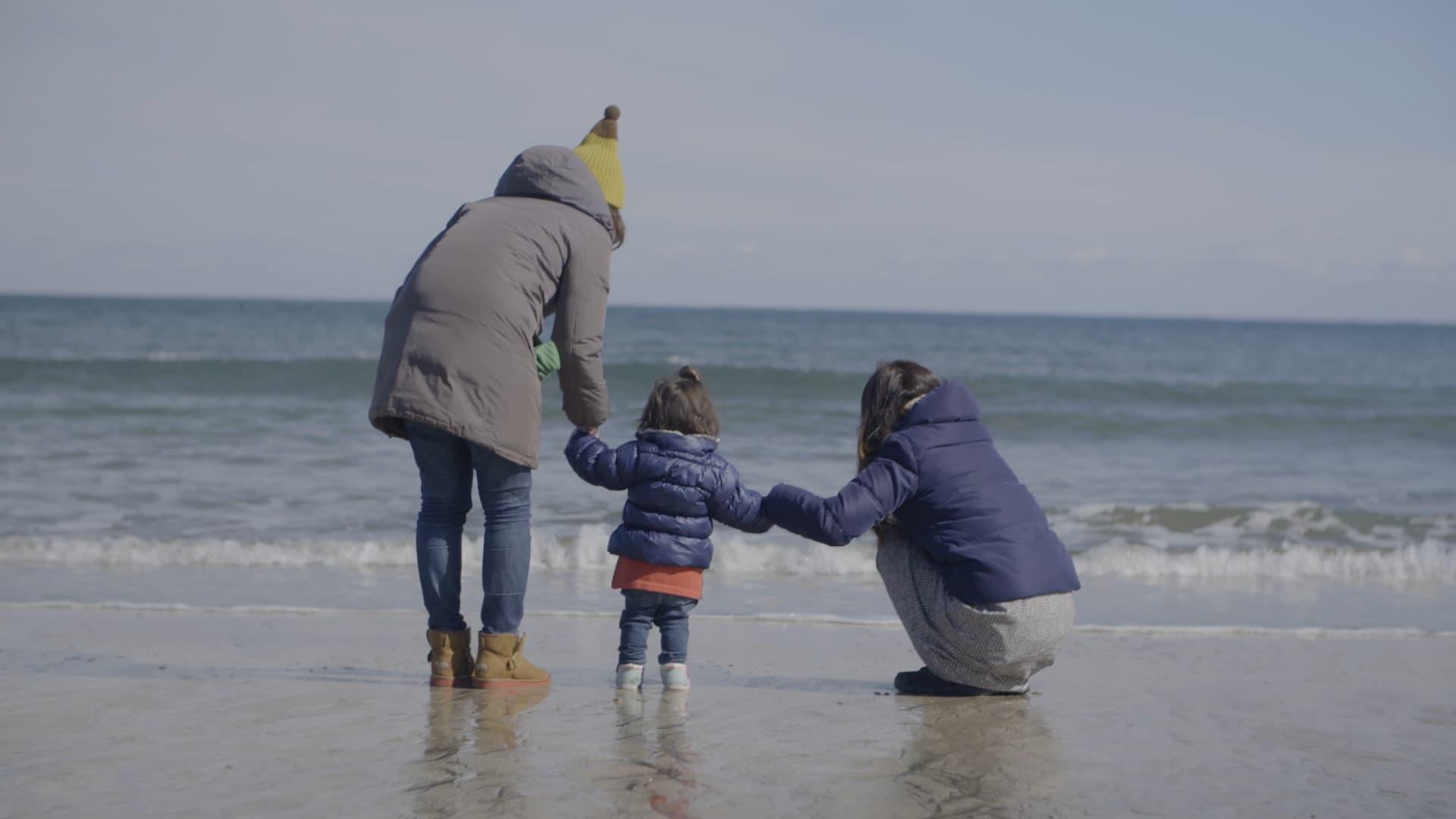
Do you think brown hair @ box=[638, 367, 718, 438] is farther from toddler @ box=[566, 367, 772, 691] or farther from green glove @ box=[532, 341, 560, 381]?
green glove @ box=[532, 341, 560, 381]

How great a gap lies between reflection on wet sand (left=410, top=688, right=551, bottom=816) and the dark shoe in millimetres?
1110

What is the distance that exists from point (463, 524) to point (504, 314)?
67cm

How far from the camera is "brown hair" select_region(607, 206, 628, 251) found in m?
3.62

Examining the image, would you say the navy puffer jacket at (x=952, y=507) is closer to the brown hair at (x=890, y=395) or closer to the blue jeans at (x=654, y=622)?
the brown hair at (x=890, y=395)

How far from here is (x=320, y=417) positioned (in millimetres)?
14180

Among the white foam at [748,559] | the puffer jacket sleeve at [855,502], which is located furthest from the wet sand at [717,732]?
the white foam at [748,559]

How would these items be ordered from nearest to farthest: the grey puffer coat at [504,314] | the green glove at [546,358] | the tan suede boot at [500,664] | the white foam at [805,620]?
the grey puffer coat at [504,314], the green glove at [546,358], the tan suede boot at [500,664], the white foam at [805,620]

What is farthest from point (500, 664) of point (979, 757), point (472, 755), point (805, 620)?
point (805, 620)

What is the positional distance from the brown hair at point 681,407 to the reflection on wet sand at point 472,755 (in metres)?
0.89

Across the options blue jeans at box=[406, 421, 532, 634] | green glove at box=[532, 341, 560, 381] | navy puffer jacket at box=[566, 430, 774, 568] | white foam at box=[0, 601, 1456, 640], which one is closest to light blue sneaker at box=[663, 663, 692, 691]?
navy puffer jacket at box=[566, 430, 774, 568]

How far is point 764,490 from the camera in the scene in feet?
30.5

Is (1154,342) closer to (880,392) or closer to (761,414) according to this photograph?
(761,414)

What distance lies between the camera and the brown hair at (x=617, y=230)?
3619 mm

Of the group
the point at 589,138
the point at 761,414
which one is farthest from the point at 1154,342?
the point at 589,138
